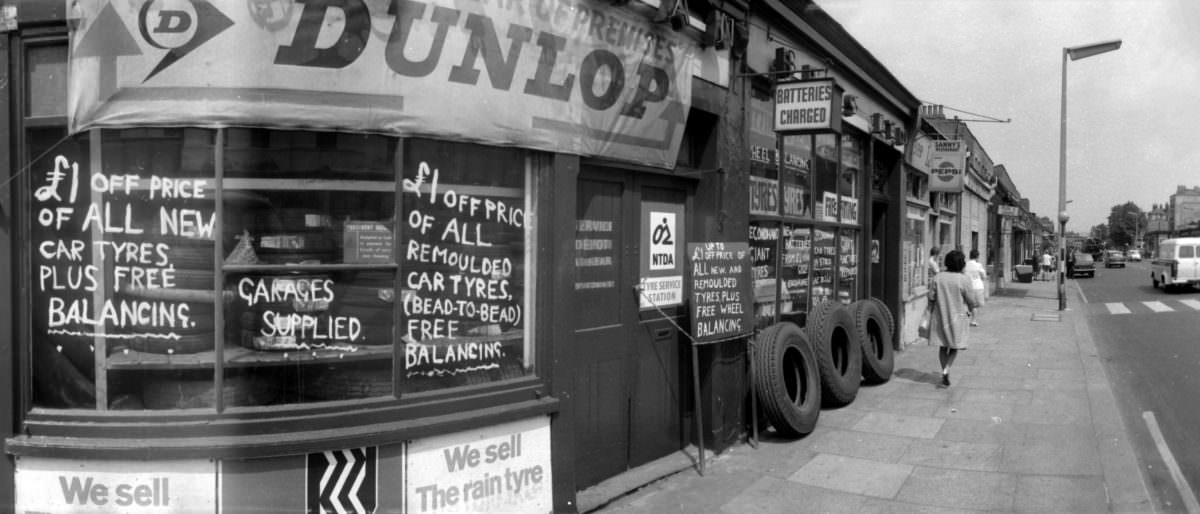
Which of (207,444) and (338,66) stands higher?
(338,66)

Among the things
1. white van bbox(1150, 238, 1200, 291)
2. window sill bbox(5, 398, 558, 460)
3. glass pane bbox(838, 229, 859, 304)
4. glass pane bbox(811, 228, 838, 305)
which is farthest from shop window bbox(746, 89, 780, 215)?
white van bbox(1150, 238, 1200, 291)

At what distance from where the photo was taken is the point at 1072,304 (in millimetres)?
24734

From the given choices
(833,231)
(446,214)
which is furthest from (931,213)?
(446,214)

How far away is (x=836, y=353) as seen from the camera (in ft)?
30.9

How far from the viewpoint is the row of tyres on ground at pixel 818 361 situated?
23.0ft

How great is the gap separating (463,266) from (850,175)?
7771 millimetres

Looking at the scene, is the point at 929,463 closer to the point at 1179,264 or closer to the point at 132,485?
the point at 132,485

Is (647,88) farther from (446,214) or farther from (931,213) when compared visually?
(931,213)

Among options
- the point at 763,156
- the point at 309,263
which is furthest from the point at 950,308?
the point at 309,263

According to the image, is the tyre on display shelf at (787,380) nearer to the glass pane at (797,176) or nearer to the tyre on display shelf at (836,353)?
the tyre on display shelf at (836,353)

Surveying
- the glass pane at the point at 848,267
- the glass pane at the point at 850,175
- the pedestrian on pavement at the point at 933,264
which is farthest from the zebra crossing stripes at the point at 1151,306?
the glass pane at the point at 850,175

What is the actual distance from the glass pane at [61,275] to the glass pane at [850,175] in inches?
345

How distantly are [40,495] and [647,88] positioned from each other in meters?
4.51

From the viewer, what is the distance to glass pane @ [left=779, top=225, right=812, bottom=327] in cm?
892
